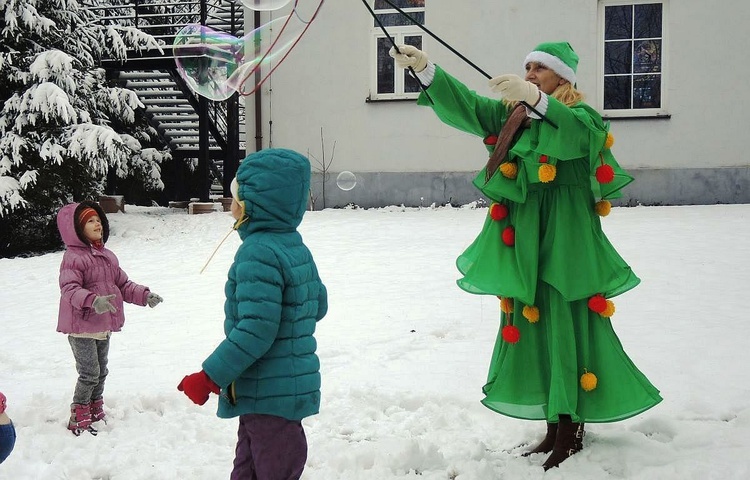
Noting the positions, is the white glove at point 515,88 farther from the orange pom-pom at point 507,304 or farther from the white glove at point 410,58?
the orange pom-pom at point 507,304

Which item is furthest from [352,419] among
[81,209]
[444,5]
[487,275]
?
[444,5]

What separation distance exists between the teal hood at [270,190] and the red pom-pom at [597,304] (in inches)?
57.1

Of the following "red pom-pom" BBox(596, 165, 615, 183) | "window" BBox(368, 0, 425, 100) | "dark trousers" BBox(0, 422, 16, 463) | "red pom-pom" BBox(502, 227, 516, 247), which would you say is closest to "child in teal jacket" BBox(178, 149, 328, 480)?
"dark trousers" BBox(0, 422, 16, 463)

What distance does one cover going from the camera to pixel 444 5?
13117mm

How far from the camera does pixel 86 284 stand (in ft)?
14.8

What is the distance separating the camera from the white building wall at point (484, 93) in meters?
12.7

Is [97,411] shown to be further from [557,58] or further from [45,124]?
[45,124]

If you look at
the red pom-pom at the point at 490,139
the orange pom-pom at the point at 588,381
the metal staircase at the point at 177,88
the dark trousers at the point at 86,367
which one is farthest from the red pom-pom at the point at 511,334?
the metal staircase at the point at 177,88

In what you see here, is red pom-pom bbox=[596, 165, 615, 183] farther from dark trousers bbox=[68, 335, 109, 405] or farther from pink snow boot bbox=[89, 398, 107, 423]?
pink snow boot bbox=[89, 398, 107, 423]

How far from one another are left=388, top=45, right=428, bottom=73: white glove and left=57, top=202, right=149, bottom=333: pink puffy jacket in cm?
210

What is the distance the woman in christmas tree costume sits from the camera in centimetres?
351

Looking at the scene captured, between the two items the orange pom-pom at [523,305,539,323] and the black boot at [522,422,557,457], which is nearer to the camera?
the orange pom-pom at [523,305,539,323]

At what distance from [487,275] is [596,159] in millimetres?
701

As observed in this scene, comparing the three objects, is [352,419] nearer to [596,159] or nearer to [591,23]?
[596,159]
